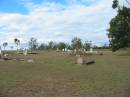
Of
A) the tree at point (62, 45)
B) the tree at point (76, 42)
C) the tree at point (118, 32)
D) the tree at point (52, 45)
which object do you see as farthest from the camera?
the tree at point (52, 45)

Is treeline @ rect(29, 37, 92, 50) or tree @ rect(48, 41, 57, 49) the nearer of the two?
treeline @ rect(29, 37, 92, 50)

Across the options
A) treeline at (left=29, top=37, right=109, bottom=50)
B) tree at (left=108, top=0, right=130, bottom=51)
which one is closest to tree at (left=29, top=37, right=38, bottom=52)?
treeline at (left=29, top=37, right=109, bottom=50)

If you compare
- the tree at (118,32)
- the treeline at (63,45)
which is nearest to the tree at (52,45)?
the treeline at (63,45)

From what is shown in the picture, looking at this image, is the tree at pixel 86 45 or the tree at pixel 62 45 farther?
the tree at pixel 62 45

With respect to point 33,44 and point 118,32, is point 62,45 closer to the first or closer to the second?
point 33,44

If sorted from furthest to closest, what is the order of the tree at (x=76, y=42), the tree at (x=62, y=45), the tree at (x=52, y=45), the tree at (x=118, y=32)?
the tree at (x=52, y=45) < the tree at (x=62, y=45) < the tree at (x=76, y=42) < the tree at (x=118, y=32)

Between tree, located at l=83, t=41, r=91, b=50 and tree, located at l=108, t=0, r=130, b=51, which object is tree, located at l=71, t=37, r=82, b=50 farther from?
tree, located at l=108, t=0, r=130, b=51

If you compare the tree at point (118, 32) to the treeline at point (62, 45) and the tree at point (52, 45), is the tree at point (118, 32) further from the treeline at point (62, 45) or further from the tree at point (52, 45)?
the tree at point (52, 45)

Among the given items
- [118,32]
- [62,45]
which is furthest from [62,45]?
[118,32]

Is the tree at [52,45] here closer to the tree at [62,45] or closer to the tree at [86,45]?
the tree at [62,45]

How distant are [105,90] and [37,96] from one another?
283 centimetres

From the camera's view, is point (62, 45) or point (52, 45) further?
point (52, 45)

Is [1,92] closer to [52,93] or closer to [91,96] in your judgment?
[52,93]

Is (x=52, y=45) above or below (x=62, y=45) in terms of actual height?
above
